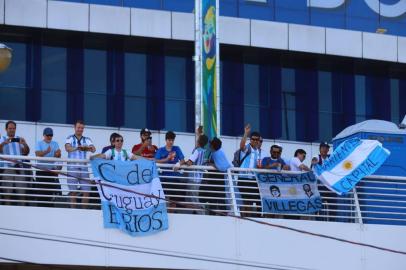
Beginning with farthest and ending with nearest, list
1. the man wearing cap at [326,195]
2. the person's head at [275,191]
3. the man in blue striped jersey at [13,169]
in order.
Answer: the man wearing cap at [326,195] → the person's head at [275,191] → the man in blue striped jersey at [13,169]

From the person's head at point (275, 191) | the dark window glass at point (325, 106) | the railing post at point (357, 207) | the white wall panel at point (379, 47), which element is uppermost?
the white wall panel at point (379, 47)

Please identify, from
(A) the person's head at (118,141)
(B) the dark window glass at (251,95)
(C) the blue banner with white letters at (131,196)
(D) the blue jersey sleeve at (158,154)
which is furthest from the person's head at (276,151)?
(B) the dark window glass at (251,95)

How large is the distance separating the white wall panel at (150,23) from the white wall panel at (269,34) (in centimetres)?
190

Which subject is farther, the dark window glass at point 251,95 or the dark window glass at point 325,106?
the dark window glass at point 325,106

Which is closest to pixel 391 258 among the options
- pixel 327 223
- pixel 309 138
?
pixel 327 223

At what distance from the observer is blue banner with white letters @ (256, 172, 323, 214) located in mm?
17656

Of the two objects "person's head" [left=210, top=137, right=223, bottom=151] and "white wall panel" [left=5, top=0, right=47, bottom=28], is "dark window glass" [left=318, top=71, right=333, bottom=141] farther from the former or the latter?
"person's head" [left=210, top=137, right=223, bottom=151]

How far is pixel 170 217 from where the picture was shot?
1677 centimetres

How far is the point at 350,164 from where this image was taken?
1819 centimetres

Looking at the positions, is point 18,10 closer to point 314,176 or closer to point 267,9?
point 267,9

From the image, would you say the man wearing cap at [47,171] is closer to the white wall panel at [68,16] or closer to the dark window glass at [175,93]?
the white wall panel at [68,16]

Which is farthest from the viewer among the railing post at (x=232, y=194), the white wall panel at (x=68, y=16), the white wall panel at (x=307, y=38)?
the white wall panel at (x=307, y=38)

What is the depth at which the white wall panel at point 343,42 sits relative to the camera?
25.1 meters

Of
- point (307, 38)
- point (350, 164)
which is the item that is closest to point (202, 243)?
point (350, 164)
